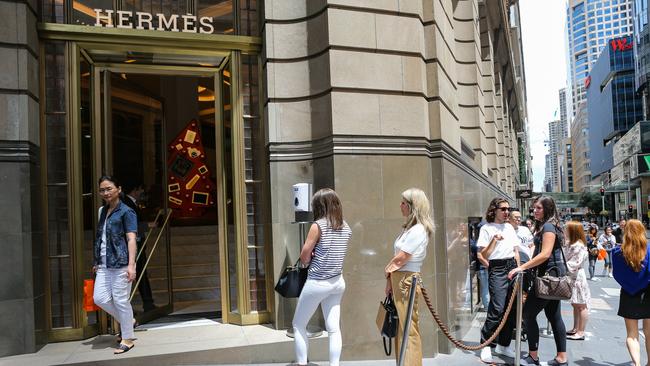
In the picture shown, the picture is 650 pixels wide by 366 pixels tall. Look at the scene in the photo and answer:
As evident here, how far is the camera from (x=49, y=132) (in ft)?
21.1

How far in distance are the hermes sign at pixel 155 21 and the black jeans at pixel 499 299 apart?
509cm

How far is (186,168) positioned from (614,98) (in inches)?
5159

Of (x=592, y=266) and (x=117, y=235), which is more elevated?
(x=117, y=235)

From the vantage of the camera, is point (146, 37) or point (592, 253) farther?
point (592, 253)

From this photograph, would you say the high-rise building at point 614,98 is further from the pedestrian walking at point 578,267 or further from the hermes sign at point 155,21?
the hermes sign at point 155,21

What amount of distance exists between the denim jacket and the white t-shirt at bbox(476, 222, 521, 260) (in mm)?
4460

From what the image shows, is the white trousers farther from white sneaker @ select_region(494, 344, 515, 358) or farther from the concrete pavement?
white sneaker @ select_region(494, 344, 515, 358)

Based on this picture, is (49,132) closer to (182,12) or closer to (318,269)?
(182,12)

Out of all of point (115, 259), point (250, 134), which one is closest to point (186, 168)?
point (250, 134)

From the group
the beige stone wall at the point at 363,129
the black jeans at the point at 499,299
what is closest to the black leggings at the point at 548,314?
the black jeans at the point at 499,299

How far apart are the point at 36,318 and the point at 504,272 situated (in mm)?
5819

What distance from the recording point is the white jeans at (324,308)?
4898mm

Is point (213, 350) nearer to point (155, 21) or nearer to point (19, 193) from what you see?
point (19, 193)

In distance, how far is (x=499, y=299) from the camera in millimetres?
6426
